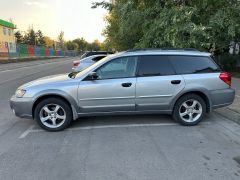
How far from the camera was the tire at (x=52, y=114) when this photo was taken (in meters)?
5.62

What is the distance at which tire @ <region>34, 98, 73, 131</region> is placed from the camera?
18.5 feet

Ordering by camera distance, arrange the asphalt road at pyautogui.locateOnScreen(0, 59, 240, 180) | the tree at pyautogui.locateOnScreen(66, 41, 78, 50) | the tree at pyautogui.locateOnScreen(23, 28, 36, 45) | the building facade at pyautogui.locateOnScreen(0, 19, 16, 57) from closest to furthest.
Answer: the asphalt road at pyautogui.locateOnScreen(0, 59, 240, 180) < the building facade at pyautogui.locateOnScreen(0, 19, 16, 57) < the tree at pyautogui.locateOnScreen(23, 28, 36, 45) < the tree at pyautogui.locateOnScreen(66, 41, 78, 50)

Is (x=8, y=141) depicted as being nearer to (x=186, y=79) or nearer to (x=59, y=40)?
(x=186, y=79)

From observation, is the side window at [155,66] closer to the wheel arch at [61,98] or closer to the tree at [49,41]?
the wheel arch at [61,98]

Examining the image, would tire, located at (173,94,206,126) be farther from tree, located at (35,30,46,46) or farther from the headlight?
tree, located at (35,30,46,46)

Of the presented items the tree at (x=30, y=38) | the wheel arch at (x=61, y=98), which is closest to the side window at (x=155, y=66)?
the wheel arch at (x=61, y=98)

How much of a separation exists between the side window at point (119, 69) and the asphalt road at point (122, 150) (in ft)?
3.70

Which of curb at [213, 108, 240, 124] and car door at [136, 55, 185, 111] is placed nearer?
car door at [136, 55, 185, 111]

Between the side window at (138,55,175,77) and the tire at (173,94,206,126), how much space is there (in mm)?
678

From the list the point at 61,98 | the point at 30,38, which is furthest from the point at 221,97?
the point at 30,38

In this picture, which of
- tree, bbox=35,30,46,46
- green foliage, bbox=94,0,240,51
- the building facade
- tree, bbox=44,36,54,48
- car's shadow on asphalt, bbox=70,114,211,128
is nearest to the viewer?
car's shadow on asphalt, bbox=70,114,211,128

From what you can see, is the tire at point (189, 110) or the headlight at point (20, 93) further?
the tire at point (189, 110)

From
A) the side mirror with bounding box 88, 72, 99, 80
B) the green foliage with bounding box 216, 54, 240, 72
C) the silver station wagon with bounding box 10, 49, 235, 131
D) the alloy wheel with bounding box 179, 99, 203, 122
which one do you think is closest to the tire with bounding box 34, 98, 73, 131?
the silver station wagon with bounding box 10, 49, 235, 131

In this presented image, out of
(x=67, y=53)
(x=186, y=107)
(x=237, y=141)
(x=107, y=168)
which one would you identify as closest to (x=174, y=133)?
(x=186, y=107)
